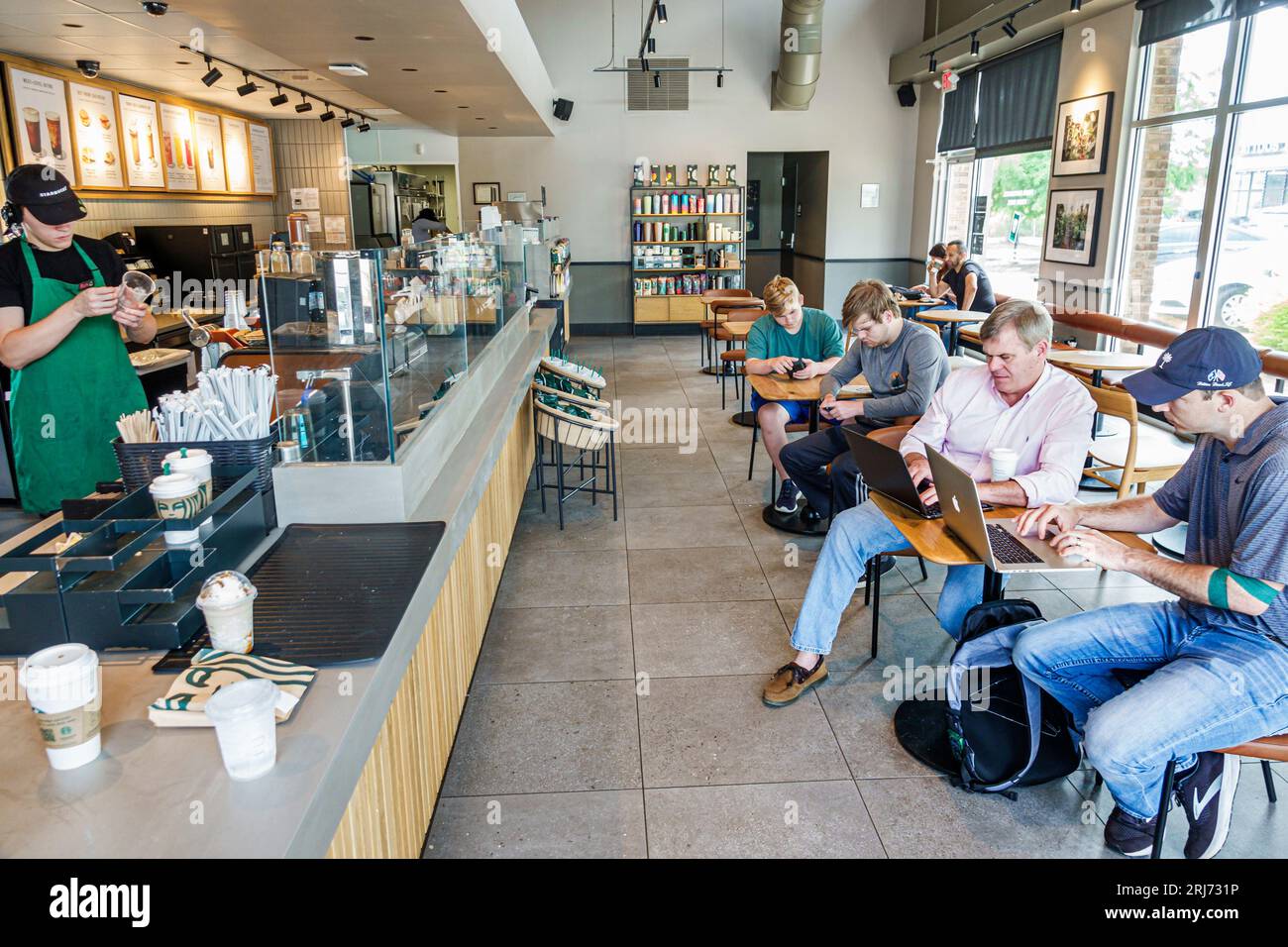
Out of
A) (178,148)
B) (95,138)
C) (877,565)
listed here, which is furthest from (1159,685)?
(178,148)

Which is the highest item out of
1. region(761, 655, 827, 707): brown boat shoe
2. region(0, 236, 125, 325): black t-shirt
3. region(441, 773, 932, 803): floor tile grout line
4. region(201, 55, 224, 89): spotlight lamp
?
region(201, 55, 224, 89): spotlight lamp

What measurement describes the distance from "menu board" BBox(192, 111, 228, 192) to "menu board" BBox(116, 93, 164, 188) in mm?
885

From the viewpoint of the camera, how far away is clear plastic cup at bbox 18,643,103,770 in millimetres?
1304

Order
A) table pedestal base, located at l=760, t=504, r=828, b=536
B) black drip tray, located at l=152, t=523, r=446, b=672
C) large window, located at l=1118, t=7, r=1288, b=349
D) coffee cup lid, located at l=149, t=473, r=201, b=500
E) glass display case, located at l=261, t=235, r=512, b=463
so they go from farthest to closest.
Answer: large window, located at l=1118, t=7, r=1288, b=349, table pedestal base, located at l=760, t=504, r=828, b=536, glass display case, located at l=261, t=235, r=512, b=463, coffee cup lid, located at l=149, t=473, r=201, b=500, black drip tray, located at l=152, t=523, r=446, b=672

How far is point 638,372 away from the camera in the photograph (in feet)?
31.4

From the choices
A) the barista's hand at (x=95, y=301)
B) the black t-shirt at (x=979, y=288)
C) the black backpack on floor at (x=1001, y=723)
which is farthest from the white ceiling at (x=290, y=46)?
the black t-shirt at (x=979, y=288)

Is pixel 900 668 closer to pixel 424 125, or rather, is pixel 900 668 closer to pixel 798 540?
pixel 798 540

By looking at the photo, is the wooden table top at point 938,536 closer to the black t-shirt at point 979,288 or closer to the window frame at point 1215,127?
the window frame at point 1215,127

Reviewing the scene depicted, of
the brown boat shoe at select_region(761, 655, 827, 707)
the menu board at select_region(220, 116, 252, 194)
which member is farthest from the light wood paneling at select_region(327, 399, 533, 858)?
the menu board at select_region(220, 116, 252, 194)

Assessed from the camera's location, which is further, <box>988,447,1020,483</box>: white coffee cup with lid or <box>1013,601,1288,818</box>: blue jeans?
<box>988,447,1020,483</box>: white coffee cup with lid

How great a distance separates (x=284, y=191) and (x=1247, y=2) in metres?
10.1

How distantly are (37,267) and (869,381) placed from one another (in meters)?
3.45

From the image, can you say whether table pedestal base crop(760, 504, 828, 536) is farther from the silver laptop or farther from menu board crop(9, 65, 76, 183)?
menu board crop(9, 65, 76, 183)

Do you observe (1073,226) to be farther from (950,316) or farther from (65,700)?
(65,700)
